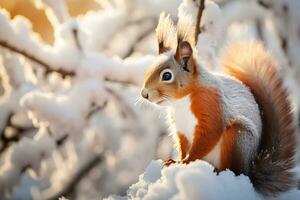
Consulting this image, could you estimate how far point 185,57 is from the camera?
1101mm

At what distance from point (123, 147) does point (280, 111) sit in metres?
1.21

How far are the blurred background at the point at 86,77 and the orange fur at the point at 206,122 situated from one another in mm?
Answer: 387

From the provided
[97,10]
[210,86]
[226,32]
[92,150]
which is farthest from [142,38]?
[210,86]

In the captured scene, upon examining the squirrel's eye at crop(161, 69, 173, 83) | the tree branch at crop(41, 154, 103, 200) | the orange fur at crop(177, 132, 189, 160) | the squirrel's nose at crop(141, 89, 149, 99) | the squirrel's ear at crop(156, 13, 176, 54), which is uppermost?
the tree branch at crop(41, 154, 103, 200)

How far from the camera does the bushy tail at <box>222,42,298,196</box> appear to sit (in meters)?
1.03

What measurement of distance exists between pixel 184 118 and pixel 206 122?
0.16 feet

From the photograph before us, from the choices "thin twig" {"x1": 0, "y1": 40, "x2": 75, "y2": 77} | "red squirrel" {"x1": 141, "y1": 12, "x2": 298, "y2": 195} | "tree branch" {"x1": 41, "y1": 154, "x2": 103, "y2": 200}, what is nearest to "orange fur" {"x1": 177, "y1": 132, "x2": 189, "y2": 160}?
"red squirrel" {"x1": 141, "y1": 12, "x2": 298, "y2": 195}

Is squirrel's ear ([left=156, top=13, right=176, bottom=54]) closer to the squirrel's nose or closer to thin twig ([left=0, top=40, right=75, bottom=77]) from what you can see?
the squirrel's nose

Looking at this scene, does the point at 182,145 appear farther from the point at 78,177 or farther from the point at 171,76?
the point at 78,177

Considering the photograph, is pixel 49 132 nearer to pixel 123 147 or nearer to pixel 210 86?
pixel 123 147

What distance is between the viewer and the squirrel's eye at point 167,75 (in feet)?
3.66

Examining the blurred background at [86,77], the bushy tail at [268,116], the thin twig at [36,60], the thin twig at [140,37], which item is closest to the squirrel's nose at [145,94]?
the bushy tail at [268,116]

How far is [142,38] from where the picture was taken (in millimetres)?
1976

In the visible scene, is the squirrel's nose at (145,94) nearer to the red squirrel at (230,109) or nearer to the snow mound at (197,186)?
the red squirrel at (230,109)
